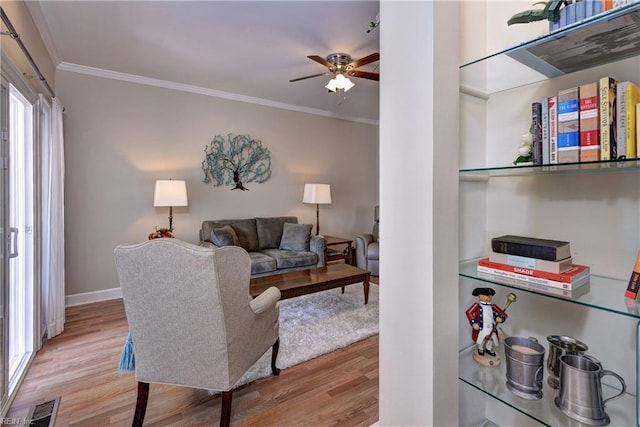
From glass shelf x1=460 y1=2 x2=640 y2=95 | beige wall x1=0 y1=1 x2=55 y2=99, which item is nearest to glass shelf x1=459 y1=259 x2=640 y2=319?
glass shelf x1=460 y1=2 x2=640 y2=95

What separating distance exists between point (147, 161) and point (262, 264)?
2.05 m

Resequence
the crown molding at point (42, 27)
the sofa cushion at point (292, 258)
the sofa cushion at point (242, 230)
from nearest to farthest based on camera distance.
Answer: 1. the crown molding at point (42, 27)
2. the sofa cushion at point (292, 258)
3. the sofa cushion at point (242, 230)

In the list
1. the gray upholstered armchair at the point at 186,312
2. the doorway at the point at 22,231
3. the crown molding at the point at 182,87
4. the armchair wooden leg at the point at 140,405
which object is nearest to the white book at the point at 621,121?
the gray upholstered armchair at the point at 186,312

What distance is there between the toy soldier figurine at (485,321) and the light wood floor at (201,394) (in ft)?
3.15

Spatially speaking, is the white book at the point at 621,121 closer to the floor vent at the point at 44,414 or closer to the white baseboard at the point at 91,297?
the floor vent at the point at 44,414

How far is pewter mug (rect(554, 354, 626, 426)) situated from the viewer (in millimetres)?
860

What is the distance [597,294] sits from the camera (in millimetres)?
884

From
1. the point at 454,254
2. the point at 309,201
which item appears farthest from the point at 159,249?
the point at 309,201

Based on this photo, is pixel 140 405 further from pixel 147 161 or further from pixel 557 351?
pixel 147 161

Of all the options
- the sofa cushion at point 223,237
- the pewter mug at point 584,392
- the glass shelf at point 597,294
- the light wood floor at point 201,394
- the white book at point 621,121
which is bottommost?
the light wood floor at point 201,394

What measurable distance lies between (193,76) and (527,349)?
13.9 ft

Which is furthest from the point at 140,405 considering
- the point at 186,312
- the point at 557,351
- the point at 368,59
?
the point at 368,59

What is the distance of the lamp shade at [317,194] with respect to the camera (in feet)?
16.0

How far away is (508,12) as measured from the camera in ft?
3.79
